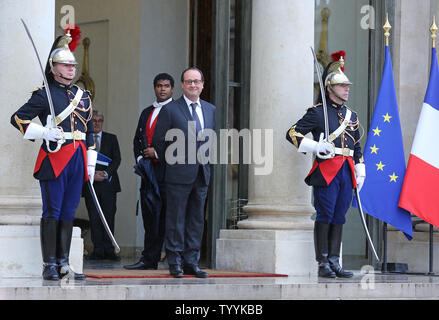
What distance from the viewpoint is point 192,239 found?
966cm

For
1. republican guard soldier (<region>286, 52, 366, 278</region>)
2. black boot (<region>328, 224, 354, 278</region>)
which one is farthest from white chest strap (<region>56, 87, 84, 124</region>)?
black boot (<region>328, 224, 354, 278</region>)

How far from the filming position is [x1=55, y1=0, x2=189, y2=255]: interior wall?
14664 millimetres

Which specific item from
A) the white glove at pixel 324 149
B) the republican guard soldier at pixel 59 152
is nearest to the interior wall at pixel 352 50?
the white glove at pixel 324 149

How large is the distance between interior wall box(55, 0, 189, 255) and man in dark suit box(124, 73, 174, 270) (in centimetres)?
343

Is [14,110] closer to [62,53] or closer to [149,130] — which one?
[62,53]

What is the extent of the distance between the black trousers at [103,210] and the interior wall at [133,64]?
1.01m

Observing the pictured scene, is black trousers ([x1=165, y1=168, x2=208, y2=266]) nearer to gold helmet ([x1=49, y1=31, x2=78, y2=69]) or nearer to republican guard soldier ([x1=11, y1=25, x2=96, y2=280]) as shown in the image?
republican guard soldier ([x1=11, y1=25, x2=96, y2=280])

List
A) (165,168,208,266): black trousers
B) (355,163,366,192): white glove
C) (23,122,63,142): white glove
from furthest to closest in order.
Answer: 1. (355,163,366,192): white glove
2. (165,168,208,266): black trousers
3. (23,122,63,142): white glove

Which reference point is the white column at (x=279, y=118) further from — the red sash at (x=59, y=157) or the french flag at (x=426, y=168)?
the red sash at (x=59, y=157)

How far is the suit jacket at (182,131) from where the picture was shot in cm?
961

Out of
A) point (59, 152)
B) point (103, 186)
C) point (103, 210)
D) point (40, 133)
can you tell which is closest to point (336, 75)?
point (59, 152)

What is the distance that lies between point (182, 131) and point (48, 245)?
1.63 metres

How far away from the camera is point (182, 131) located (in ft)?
31.7
